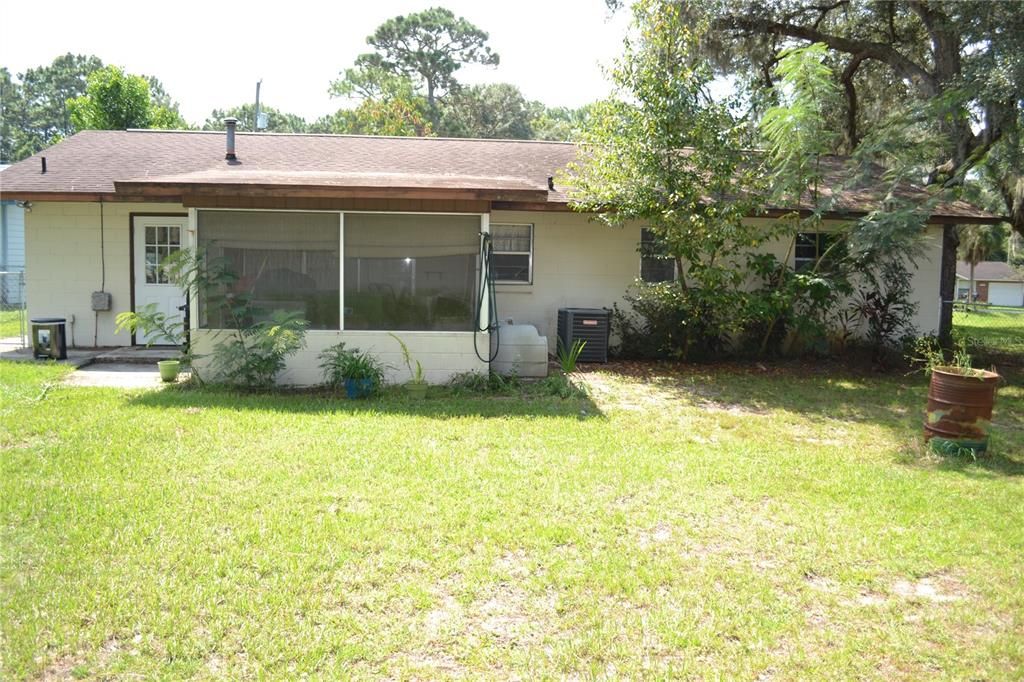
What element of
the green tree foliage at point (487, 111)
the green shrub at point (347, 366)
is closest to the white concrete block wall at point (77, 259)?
the green shrub at point (347, 366)

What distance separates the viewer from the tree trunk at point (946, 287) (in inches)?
508

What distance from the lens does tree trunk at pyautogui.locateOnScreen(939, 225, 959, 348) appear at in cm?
1289

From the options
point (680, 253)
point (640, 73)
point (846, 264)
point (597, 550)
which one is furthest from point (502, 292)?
point (597, 550)

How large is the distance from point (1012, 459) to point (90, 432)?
319 inches

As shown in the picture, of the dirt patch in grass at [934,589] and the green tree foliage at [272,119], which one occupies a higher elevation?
the green tree foliage at [272,119]

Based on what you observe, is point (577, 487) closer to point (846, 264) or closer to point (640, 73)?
point (640, 73)

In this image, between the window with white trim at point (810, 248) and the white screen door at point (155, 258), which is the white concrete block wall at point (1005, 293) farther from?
the white screen door at point (155, 258)

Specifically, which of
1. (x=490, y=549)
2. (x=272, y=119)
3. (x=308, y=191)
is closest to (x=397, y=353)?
(x=308, y=191)

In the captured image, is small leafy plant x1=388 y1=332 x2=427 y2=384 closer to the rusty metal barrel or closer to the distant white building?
the rusty metal barrel

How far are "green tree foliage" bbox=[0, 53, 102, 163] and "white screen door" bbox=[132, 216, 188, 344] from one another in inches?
2015

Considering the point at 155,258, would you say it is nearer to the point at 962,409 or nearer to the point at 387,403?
the point at 387,403

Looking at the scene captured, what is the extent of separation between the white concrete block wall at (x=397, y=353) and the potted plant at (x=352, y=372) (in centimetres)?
20

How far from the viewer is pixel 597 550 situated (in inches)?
171

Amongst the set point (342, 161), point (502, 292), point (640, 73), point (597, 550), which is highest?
point (640, 73)
